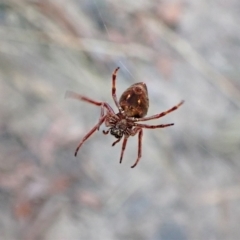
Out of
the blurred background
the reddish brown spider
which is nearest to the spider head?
the reddish brown spider

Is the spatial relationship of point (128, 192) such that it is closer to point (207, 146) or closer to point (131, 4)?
point (207, 146)

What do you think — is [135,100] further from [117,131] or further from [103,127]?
[103,127]

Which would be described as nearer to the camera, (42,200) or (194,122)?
(42,200)

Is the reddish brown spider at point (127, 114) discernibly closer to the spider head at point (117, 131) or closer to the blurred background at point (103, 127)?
the spider head at point (117, 131)

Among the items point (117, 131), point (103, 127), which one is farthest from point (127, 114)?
point (103, 127)

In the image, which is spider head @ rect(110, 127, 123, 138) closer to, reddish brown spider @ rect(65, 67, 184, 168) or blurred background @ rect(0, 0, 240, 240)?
reddish brown spider @ rect(65, 67, 184, 168)

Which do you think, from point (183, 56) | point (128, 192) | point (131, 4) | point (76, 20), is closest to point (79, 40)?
point (76, 20)

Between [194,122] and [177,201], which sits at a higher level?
[194,122]
